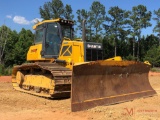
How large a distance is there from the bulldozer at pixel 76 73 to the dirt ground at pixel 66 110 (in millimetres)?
356

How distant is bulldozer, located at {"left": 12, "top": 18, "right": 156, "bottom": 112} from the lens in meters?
7.79

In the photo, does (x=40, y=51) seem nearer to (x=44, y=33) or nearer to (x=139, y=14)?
(x=44, y=33)

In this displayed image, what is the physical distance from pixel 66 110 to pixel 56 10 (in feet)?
154

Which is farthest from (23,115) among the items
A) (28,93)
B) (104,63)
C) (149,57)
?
(149,57)

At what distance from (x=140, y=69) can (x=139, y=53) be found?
4688 centimetres

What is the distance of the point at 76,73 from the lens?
299 inches

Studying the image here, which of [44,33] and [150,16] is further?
[150,16]

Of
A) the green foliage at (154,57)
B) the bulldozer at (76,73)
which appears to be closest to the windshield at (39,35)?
the bulldozer at (76,73)

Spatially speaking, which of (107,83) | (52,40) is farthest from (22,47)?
(107,83)

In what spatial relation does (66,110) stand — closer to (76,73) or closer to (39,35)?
(76,73)

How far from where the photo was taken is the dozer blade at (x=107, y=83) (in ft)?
24.8

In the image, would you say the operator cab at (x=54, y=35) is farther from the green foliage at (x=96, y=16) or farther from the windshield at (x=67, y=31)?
the green foliage at (x=96, y=16)

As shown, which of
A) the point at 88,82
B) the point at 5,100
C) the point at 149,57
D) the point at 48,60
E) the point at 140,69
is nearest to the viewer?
the point at 88,82

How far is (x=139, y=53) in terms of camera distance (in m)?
55.8
